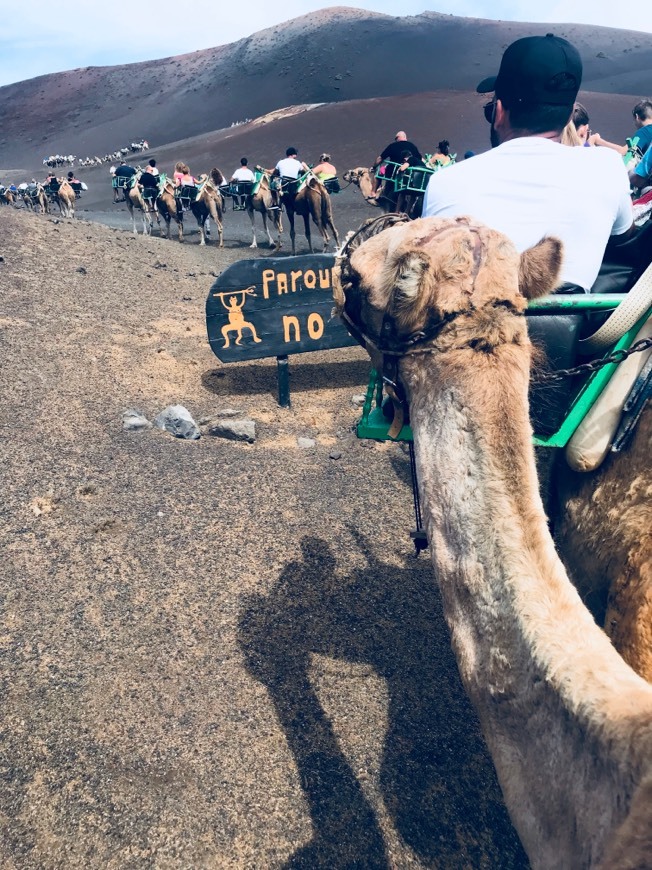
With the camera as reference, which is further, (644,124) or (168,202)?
(168,202)

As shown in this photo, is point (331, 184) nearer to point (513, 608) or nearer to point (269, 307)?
point (269, 307)

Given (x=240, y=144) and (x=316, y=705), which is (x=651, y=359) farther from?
(x=240, y=144)

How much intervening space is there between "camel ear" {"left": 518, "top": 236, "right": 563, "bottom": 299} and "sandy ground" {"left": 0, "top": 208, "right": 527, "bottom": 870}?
224 centimetres

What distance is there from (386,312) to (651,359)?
3.07 ft

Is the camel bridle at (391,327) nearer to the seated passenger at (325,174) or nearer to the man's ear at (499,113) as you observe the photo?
the man's ear at (499,113)

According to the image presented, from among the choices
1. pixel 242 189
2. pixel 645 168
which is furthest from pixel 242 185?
pixel 645 168

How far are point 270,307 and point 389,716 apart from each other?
4.31 m

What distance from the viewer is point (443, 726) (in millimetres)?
3043

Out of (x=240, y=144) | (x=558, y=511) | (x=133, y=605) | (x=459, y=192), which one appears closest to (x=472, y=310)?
(x=459, y=192)

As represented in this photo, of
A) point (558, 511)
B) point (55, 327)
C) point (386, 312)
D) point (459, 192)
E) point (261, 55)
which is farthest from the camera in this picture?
point (261, 55)

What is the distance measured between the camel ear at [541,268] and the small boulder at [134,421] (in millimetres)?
4721

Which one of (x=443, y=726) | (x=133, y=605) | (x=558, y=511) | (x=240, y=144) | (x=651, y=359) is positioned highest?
(x=240, y=144)

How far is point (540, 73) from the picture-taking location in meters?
2.20

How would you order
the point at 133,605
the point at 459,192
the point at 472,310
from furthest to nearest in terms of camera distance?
the point at 133,605
the point at 459,192
the point at 472,310
